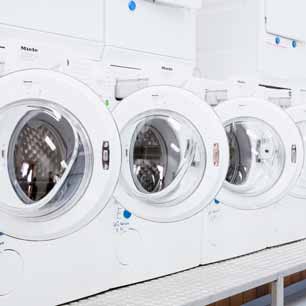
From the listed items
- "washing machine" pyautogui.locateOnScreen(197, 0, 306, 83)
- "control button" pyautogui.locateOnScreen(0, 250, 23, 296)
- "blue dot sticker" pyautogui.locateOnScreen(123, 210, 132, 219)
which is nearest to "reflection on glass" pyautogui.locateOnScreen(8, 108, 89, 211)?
"control button" pyautogui.locateOnScreen(0, 250, 23, 296)

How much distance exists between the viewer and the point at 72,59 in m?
1.65

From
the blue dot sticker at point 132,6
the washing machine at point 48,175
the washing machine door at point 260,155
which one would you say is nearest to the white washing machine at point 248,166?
the washing machine door at point 260,155

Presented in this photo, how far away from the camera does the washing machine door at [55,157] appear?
1490 mm

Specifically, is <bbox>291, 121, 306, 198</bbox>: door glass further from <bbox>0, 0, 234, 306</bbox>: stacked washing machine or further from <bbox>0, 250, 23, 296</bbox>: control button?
<bbox>0, 250, 23, 296</bbox>: control button

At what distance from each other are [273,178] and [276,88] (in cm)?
56

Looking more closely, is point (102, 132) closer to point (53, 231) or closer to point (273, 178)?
point (53, 231)

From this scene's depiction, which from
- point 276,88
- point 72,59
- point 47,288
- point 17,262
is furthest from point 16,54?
point 276,88

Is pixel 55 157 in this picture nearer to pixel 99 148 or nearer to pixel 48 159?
pixel 48 159

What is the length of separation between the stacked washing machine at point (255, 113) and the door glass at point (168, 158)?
19 cm

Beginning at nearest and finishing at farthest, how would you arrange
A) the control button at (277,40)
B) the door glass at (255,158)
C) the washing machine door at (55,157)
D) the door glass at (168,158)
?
the washing machine door at (55,157)
the door glass at (168,158)
the door glass at (255,158)
the control button at (277,40)

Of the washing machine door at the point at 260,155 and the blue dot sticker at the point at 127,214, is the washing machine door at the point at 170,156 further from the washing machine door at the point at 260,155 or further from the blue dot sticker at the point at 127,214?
the washing machine door at the point at 260,155

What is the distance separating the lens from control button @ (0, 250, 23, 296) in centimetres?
154

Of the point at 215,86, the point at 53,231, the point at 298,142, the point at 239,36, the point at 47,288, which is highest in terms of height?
the point at 239,36

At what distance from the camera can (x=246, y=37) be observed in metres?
2.61
